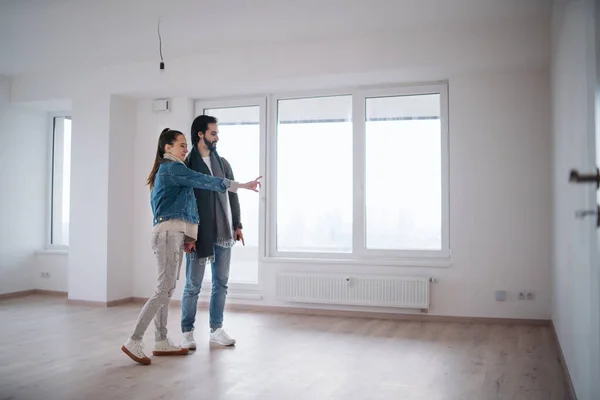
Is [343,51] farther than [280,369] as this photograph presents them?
Yes

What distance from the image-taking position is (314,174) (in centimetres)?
575

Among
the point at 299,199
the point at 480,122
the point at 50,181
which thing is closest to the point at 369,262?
the point at 299,199

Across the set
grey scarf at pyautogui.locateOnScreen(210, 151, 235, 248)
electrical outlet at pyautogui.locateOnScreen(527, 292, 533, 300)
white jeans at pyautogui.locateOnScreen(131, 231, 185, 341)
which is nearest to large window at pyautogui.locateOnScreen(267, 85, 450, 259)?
electrical outlet at pyautogui.locateOnScreen(527, 292, 533, 300)

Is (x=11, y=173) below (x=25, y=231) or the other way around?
the other way around

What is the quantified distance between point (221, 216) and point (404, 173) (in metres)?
2.20

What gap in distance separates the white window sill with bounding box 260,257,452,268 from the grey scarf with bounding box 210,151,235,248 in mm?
1672

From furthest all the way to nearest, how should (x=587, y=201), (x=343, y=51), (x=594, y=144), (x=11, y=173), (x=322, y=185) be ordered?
(x=11, y=173) < (x=322, y=185) < (x=343, y=51) < (x=587, y=201) < (x=594, y=144)

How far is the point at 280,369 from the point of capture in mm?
Result: 3381

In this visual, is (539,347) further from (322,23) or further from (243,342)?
(322,23)

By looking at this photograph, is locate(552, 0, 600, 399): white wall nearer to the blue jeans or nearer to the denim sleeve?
the denim sleeve

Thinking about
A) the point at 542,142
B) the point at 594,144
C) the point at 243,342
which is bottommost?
the point at 243,342

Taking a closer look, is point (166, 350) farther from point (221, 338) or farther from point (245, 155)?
point (245, 155)

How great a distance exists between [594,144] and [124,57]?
4821 mm

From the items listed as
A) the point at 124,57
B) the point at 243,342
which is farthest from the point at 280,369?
the point at 124,57
